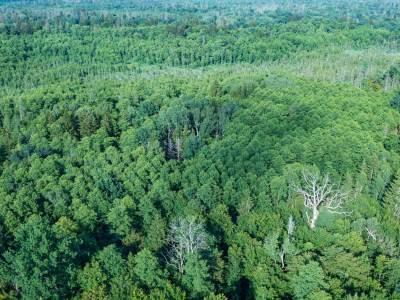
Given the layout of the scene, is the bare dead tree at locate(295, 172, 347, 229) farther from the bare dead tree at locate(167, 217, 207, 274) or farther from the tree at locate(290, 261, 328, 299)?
the bare dead tree at locate(167, 217, 207, 274)

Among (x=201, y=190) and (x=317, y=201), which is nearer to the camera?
(x=317, y=201)

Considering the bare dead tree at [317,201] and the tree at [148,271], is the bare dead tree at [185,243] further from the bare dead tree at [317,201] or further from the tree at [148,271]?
the bare dead tree at [317,201]

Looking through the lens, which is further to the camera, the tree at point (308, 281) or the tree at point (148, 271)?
the tree at point (148, 271)

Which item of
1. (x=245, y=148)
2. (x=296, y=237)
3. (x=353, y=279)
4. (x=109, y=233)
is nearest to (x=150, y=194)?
(x=109, y=233)

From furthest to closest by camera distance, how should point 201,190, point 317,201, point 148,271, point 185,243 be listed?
point 201,190 < point 317,201 < point 185,243 < point 148,271

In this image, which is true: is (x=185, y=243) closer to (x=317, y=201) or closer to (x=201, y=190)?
(x=201, y=190)

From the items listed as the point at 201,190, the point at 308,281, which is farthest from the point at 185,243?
the point at 201,190

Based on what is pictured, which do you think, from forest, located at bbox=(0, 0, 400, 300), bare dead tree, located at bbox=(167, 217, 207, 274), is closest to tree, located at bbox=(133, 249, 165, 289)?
forest, located at bbox=(0, 0, 400, 300)

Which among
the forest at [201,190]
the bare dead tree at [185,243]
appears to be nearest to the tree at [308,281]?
the forest at [201,190]

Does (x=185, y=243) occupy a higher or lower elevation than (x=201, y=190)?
higher

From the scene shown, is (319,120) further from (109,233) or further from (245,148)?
(109,233)
